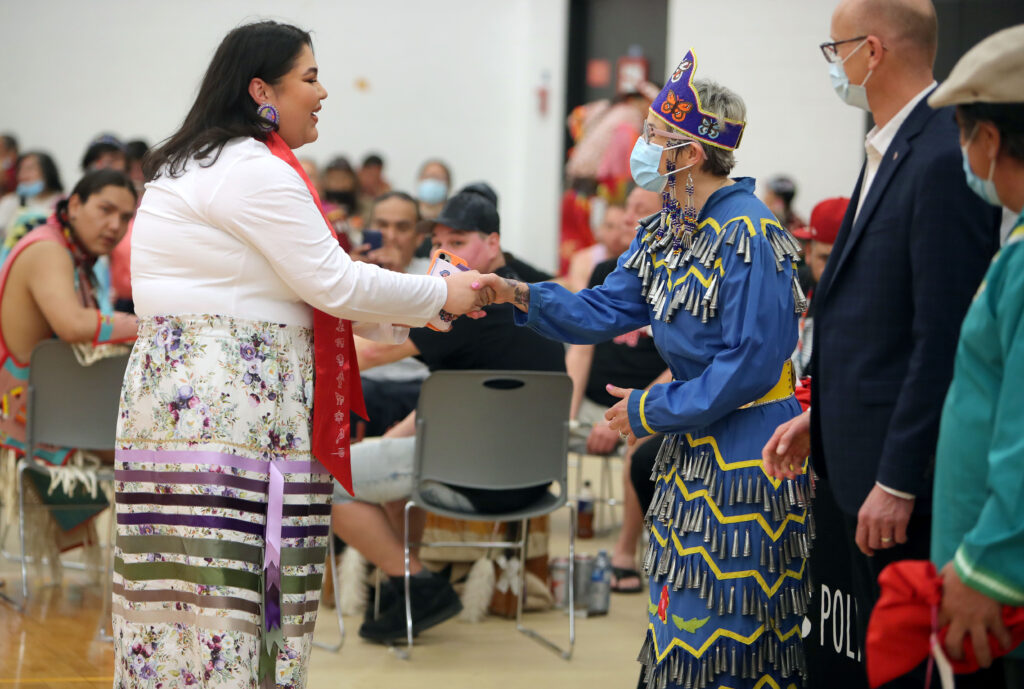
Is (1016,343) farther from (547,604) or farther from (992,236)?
(547,604)

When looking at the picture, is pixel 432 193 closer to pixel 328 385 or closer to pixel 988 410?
pixel 328 385

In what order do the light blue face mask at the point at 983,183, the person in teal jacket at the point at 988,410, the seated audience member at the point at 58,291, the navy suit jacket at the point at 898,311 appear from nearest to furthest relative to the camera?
the person in teal jacket at the point at 988,410, the light blue face mask at the point at 983,183, the navy suit jacket at the point at 898,311, the seated audience member at the point at 58,291

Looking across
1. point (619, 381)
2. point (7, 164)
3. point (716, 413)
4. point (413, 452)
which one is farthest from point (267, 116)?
point (7, 164)

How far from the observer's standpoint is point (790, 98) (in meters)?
7.37

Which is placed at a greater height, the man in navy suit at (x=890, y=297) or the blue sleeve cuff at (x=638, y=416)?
the man in navy suit at (x=890, y=297)

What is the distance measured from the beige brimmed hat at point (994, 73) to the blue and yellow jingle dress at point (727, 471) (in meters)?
0.66

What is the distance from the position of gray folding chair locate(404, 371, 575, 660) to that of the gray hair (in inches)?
52.1

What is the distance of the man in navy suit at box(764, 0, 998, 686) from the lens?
5.84 ft

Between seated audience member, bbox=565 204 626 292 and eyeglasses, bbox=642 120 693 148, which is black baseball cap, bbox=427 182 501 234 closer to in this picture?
seated audience member, bbox=565 204 626 292

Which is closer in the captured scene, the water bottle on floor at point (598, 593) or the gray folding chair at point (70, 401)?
the gray folding chair at point (70, 401)

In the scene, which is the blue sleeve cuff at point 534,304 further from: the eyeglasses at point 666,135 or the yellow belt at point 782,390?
the yellow belt at point 782,390

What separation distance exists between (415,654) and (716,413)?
1868 mm

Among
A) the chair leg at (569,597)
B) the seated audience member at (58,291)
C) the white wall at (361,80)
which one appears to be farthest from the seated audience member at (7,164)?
the chair leg at (569,597)

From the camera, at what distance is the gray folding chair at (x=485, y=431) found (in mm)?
3568
